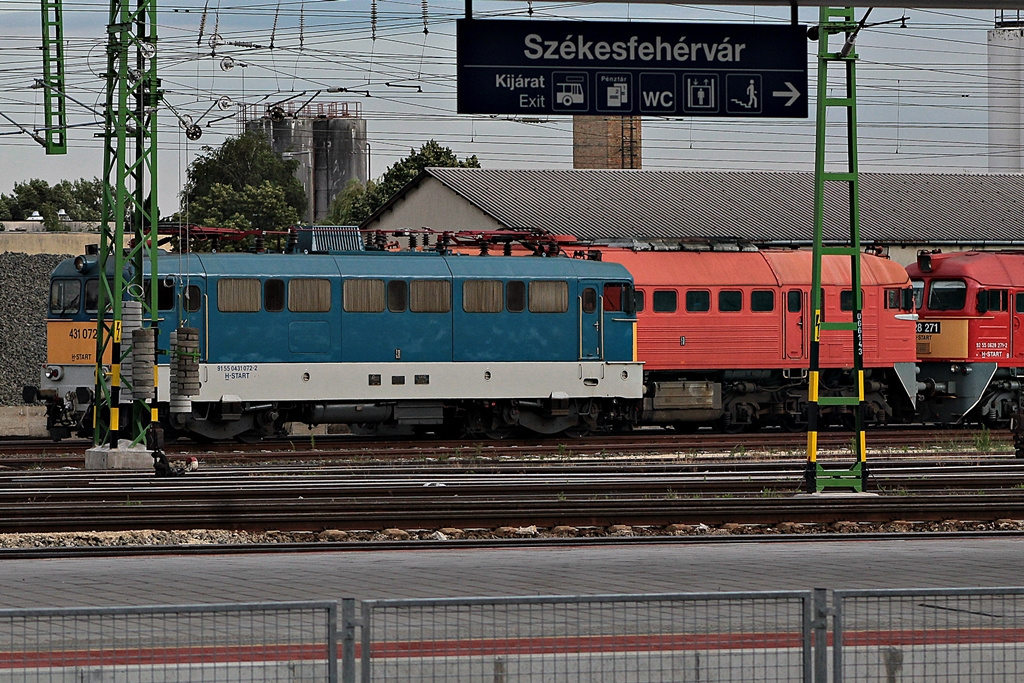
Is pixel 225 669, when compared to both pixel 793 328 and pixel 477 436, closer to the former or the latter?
pixel 477 436

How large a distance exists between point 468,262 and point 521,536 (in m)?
13.6

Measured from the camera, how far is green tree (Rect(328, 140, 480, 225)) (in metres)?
76.4

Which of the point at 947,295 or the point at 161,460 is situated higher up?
the point at 947,295

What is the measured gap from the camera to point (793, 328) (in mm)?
32688

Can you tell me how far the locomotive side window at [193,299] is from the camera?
88.8 ft

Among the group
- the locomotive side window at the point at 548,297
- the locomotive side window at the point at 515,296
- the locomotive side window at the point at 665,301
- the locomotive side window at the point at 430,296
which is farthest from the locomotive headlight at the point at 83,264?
the locomotive side window at the point at 665,301

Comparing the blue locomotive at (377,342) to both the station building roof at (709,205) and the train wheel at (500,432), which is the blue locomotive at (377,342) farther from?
the station building roof at (709,205)

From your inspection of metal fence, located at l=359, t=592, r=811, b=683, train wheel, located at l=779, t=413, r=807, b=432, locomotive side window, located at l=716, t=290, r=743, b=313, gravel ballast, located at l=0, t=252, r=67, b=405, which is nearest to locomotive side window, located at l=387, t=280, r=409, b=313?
locomotive side window, located at l=716, t=290, r=743, b=313

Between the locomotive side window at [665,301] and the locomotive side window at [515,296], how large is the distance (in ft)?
11.5

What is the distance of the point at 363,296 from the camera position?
28312mm

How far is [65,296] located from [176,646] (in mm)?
22993

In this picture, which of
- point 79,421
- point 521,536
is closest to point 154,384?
point 79,421

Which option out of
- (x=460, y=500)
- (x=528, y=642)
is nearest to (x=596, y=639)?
(x=528, y=642)

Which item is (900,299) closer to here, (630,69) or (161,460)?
(161,460)
